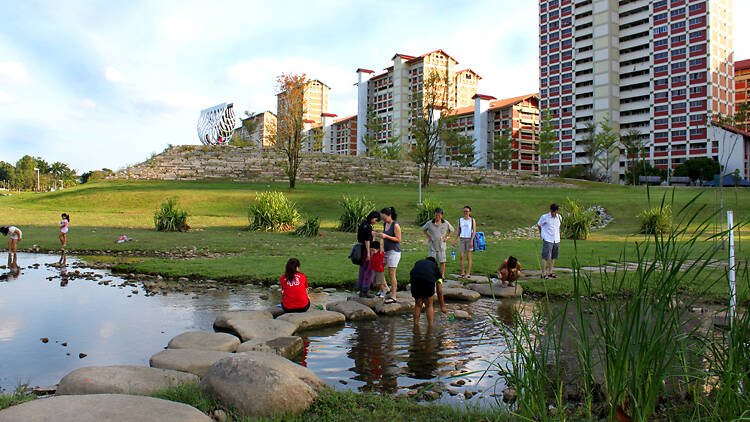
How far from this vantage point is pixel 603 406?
4.32 metres

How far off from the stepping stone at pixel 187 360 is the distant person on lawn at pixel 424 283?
3.05m

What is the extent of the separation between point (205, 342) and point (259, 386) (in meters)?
2.23

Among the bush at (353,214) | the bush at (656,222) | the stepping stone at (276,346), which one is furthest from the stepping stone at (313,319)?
the bush at (353,214)

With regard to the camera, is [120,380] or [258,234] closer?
[120,380]

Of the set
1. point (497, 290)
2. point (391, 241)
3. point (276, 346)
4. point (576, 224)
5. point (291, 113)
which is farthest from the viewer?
point (291, 113)

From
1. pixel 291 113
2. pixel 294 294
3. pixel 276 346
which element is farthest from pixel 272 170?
pixel 276 346

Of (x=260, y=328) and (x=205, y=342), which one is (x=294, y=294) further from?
(x=205, y=342)

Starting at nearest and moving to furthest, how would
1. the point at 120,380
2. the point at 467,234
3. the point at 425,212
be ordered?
the point at 120,380 < the point at 467,234 < the point at 425,212

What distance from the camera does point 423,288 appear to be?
302 inches

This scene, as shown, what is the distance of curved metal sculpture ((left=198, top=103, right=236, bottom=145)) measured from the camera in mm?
101750

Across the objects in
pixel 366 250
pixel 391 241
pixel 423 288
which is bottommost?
pixel 423 288

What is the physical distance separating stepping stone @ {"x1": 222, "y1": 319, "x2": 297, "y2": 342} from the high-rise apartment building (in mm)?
83540

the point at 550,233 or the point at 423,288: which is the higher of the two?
the point at 550,233

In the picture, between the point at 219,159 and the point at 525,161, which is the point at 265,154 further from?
the point at 525,161
